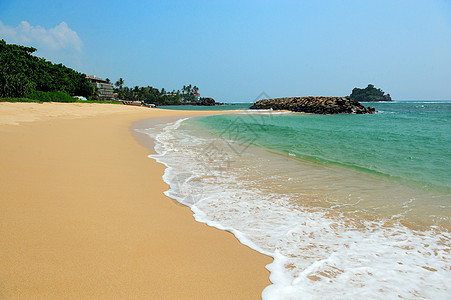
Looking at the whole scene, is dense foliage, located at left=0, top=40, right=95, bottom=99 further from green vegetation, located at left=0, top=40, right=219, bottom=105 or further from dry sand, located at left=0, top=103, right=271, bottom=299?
dry sand, located at left=0, top=103, right=271, bottom=299

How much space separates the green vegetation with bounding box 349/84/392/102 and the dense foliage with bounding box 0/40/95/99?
172 m

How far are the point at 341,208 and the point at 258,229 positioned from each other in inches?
59.6

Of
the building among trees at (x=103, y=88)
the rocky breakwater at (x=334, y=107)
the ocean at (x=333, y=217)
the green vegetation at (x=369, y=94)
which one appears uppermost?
the green vegetation at (x=369, y=94)

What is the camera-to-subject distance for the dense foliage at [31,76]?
27328mm

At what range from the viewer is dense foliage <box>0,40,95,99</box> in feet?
89.7

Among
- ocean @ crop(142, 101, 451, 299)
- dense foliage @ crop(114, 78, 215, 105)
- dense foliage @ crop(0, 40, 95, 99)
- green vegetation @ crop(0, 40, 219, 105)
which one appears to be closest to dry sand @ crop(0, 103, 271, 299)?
ocean @ crop(142, 101, 451, 299)

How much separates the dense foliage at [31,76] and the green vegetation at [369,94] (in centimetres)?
17195

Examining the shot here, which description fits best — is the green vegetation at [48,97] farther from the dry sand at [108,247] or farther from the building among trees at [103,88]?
the building among trees at [103,88]

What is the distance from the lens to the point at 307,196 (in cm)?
432

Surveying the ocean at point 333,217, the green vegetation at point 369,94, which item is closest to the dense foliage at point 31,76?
the ocean at point 333,217

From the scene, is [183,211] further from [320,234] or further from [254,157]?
[254,157]

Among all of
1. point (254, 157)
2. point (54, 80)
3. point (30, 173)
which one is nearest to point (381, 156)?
point (254, 157)

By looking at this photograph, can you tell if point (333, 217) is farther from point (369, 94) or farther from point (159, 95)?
point (369, 94)

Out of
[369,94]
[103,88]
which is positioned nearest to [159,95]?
[103,88]
